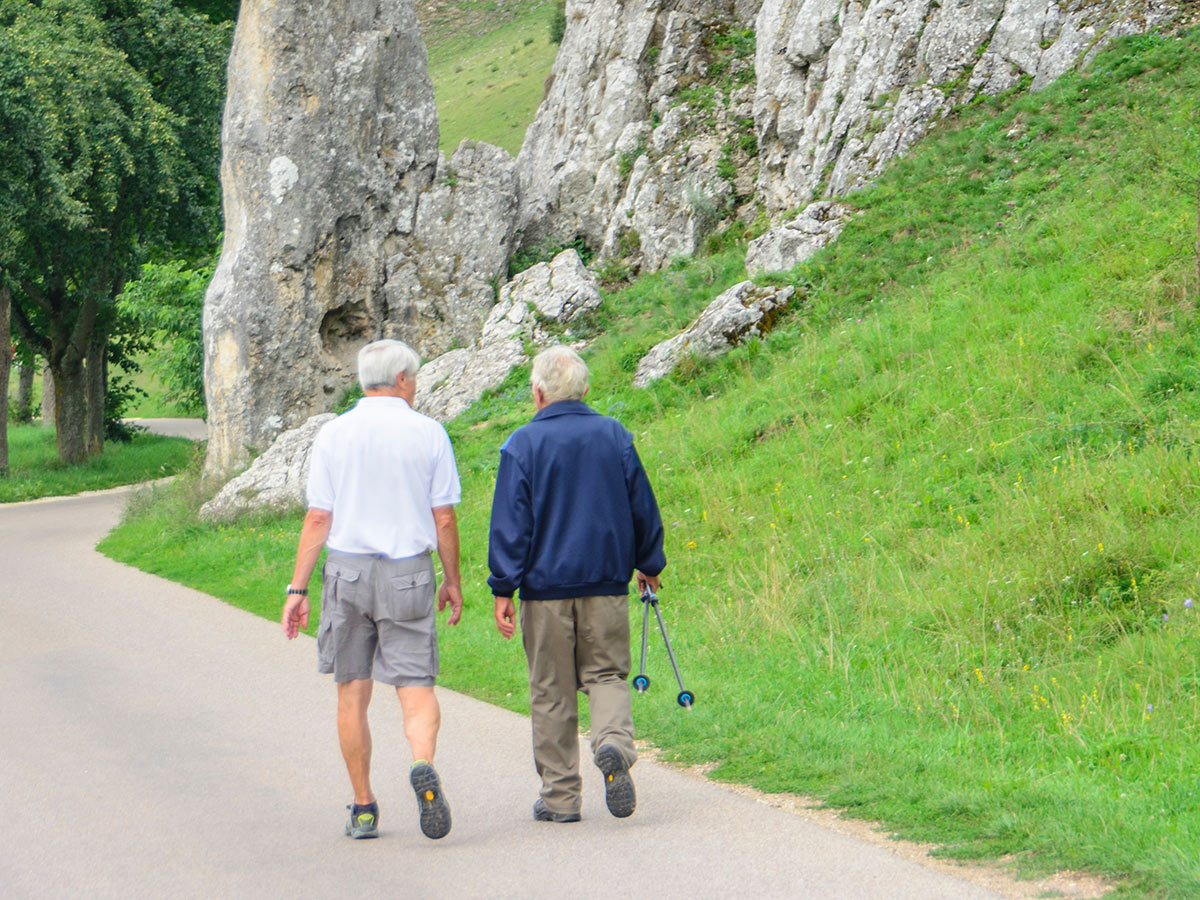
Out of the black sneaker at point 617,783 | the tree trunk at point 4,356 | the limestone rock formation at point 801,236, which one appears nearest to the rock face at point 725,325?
the limestone rock formation at point 801,236

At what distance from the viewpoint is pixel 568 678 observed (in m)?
5.59

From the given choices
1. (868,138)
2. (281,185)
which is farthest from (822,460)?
(281,185)

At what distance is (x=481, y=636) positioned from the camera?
32.5 ft

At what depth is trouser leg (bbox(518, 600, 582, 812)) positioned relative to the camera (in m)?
5.54

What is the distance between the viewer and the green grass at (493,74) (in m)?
64.2

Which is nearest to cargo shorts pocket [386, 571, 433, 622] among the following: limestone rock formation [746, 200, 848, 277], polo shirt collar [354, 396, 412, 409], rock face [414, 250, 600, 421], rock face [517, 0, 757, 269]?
polo shirt collar [354, 396, 412, 409]

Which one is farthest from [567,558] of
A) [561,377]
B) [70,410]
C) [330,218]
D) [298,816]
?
[70,410]

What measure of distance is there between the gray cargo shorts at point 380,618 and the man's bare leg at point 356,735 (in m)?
0.06

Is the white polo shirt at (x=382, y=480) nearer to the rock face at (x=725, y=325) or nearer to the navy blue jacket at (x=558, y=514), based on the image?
the navy blue jacket at (x=558, y=514)

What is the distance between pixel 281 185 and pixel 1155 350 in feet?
54.5

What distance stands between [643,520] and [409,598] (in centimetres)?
118

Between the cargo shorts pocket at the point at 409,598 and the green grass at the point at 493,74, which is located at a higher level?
the green grass at the point at 493,74

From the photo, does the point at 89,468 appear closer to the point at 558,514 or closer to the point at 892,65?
the point at 892,65

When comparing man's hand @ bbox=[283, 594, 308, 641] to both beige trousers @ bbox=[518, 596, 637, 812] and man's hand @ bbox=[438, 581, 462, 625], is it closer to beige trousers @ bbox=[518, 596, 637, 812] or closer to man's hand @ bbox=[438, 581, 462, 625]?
man's hand @ bbox=[438, 581, 462, 625]
